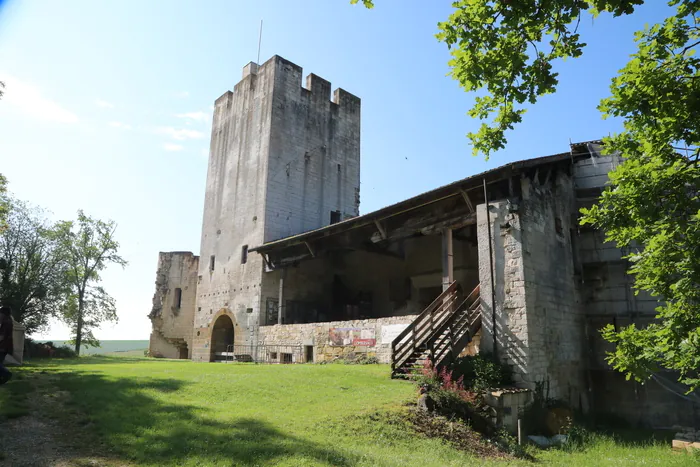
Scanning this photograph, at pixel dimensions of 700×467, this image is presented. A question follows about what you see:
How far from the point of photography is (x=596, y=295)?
14133 millimetres

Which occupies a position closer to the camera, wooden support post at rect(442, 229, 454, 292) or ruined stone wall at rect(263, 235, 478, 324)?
wooden support post at rect(442, 229, 454, 292)

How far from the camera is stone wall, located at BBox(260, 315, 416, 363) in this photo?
46.3ft

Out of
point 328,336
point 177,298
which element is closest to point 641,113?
point 328,336

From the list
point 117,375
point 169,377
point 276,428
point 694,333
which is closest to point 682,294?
point 694,333

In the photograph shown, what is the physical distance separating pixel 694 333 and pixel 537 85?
4321 millimetres

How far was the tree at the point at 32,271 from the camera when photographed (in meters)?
24.8

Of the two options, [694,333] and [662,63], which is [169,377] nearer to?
[694,333]

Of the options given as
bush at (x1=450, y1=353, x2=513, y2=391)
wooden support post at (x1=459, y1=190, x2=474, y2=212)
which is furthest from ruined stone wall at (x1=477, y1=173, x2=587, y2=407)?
wooden support post at (x1=459, y1=190, x2=474, y2=212)

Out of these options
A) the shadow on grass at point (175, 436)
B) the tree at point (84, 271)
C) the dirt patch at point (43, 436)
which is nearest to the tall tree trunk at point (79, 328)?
the tree at point (84, 271)

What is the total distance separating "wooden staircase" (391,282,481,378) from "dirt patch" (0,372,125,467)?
6.62m

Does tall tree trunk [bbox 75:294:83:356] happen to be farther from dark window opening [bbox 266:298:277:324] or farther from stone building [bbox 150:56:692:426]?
dark window opening [bbox 266:298:277:324]

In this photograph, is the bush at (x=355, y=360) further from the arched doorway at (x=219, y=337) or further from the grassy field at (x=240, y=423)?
the arched doorway at (x=219, y=337)

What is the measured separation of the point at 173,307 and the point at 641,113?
27817mm

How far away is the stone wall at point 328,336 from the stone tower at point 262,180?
1801 millimetres
